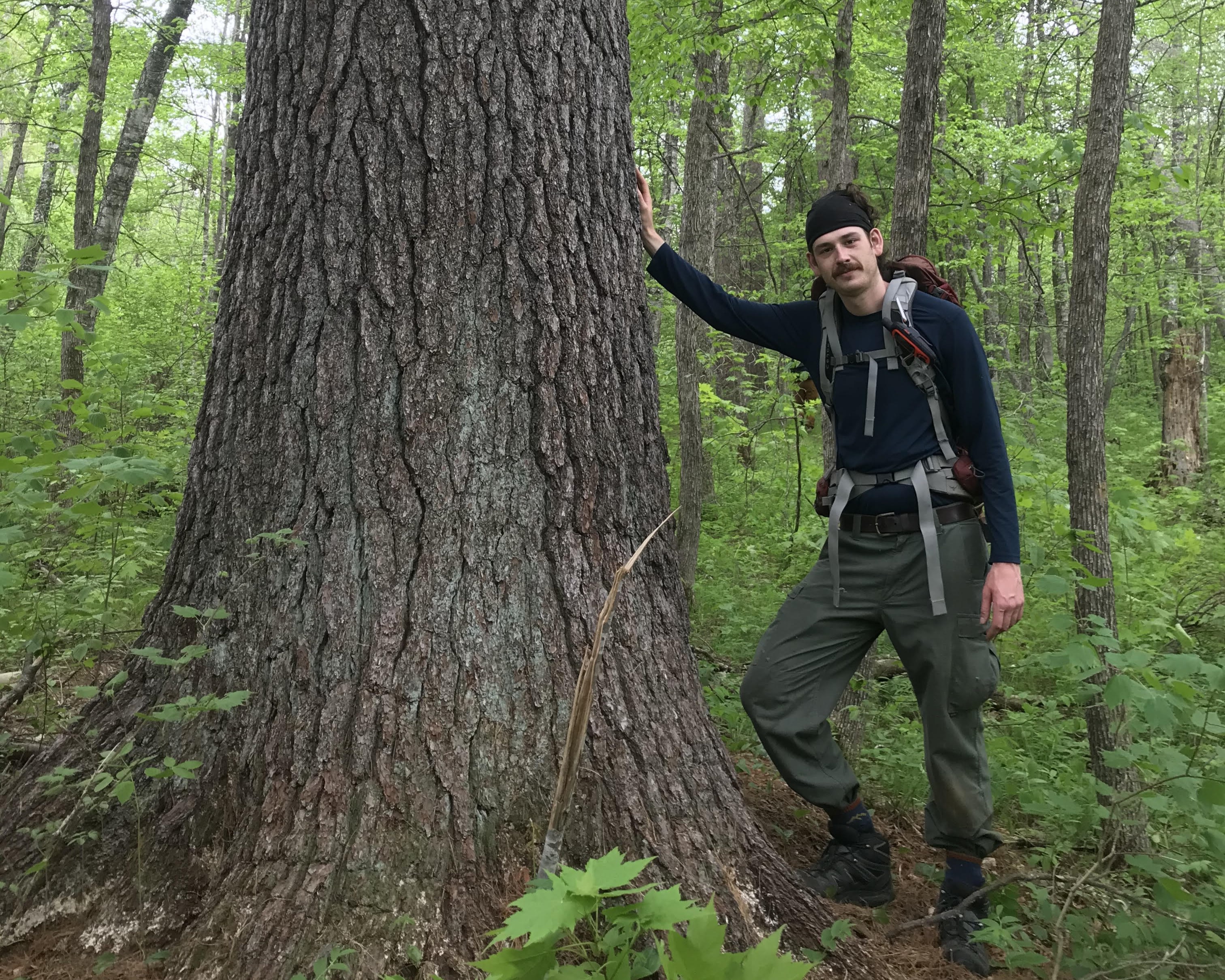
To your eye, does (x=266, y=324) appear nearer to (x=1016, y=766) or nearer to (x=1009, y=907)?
(x=1009, y=907)

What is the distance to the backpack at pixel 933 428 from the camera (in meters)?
2.96

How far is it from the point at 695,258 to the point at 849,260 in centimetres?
495

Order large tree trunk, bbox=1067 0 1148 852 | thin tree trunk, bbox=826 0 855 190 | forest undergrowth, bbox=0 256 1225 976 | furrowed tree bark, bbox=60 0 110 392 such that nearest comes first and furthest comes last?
forest undergrowth, bbox=0 256 1225 976 < large tree trunk, bbox=1067 0 1148 852 < thin tree trunk, bbox=826 0 855 190 < furrowed tree bark, bbox=60 0 110 392

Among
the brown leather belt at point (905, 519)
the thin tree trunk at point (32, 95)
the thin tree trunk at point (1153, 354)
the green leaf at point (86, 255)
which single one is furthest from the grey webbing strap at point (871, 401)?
the thin tree trunk at point (1153, 354)

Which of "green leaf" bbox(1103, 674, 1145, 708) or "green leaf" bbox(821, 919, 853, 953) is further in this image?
"green leaf" bbox(1103, 674, 1145, 708)

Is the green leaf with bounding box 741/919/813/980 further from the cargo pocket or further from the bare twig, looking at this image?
the cargo pocket

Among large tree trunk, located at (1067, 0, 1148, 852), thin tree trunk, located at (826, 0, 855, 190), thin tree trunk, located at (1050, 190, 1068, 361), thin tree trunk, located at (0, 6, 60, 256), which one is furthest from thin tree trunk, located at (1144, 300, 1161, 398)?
thin tree trunk, located at (0, 6, 60, 256)

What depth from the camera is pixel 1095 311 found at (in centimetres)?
421

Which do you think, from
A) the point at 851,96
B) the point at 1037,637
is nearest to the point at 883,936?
the point at 1037,637

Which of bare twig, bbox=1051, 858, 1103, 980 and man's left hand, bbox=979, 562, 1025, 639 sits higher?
man's left hand, bbox=979, 562, 1025, 639

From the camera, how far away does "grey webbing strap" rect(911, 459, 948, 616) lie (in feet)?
9.57

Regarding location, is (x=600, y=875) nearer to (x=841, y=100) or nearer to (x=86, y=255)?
(x=86, y=255)

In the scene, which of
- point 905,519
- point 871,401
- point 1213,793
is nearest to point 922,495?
point 905,519

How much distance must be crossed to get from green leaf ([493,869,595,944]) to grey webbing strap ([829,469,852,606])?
75.8 inches
